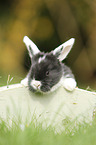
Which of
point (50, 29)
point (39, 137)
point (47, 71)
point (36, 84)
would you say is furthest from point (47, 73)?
point (50, 29)

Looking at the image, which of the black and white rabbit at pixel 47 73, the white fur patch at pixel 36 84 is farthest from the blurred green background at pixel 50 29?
the white fur patch at pixel 36 84

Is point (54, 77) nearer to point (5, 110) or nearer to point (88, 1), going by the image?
point (5, 110)

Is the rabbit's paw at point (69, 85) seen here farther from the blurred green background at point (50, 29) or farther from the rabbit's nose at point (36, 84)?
the blurred green background at point (50, 29)

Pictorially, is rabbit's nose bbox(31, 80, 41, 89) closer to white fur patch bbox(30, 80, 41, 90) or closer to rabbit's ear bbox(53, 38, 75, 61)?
white fur patch bbox(30, 80, 41, 90)

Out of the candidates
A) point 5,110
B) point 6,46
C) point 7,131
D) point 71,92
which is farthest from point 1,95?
point 6,46

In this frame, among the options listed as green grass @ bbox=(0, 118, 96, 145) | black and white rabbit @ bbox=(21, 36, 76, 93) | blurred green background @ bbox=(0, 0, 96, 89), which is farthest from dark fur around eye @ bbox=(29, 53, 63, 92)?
blurred green background @ bbox=(0, 0, 96, 89)
